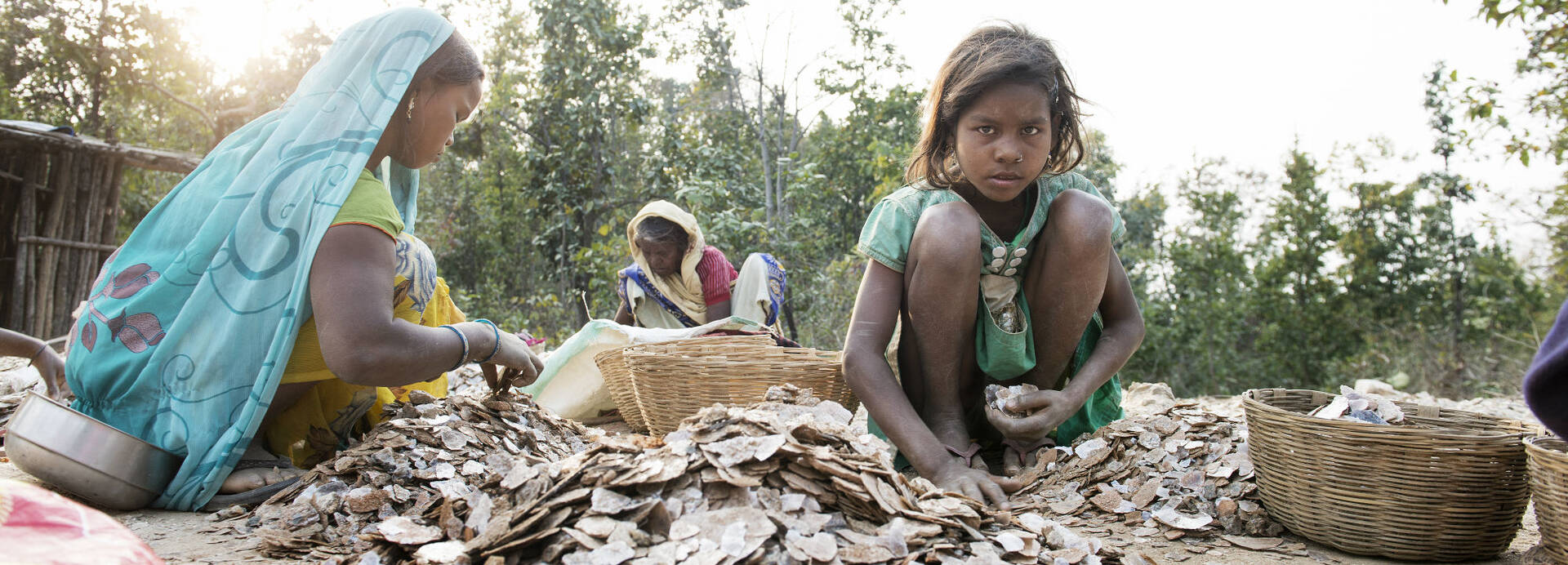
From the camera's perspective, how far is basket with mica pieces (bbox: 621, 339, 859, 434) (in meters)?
2.38

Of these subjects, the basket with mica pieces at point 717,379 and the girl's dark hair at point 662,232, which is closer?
the basket with mica pieces at point 717,379

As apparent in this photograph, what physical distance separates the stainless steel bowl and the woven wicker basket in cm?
247

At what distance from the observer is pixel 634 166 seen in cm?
1195

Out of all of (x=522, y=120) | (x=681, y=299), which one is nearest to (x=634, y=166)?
(x=522, y=120)

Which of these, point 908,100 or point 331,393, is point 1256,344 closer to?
point 908,100

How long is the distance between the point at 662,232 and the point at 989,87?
2234 mm

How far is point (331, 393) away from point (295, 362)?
10.2 inches

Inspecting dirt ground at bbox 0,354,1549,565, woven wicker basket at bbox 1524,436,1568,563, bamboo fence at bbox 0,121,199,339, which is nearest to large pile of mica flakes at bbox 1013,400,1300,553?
dirt ground at bbox 0,354,1549,565

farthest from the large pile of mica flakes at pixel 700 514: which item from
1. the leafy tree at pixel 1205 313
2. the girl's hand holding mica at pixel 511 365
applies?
the leafy tree at pixel 1205 313

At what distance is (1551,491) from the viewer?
1316mm

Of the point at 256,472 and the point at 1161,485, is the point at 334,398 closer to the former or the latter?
the point at 256,472

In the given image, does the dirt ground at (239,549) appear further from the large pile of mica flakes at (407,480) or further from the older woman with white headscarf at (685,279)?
the older woman with white headscarf at (685,279)

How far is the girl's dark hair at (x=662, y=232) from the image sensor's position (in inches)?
156

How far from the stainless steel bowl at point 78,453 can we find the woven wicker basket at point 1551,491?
8.10ft
